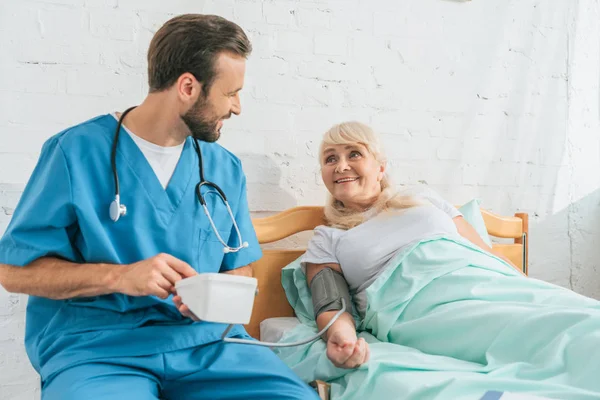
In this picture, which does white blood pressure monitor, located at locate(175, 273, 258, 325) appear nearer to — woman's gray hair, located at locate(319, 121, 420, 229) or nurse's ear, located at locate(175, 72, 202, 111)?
nurse's ear, located at locate(175, 72, 202, 111)

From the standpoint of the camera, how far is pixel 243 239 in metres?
1.39

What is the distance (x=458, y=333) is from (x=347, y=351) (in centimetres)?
27

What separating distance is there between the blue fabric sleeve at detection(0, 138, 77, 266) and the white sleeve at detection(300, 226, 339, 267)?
680 mm

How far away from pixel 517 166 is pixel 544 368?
1264 mm

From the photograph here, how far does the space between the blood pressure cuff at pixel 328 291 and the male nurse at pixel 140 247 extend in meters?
0.29

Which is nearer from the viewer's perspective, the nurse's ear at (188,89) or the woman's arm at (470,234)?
the nurse's ear at (188,89)

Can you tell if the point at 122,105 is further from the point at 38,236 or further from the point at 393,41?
the point at 393,41

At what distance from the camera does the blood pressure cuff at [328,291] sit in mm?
1499

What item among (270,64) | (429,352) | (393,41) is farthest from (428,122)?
(429,352)

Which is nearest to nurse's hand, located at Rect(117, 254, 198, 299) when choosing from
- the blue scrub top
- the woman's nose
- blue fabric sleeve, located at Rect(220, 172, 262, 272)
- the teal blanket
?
the blue scrub top

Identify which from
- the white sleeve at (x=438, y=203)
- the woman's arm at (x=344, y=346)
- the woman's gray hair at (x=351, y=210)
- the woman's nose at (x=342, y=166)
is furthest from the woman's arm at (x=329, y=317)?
the white sleeve at (x=438, y=203)

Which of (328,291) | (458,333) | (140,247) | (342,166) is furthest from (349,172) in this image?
(140,247)

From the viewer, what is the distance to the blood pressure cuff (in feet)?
4.92

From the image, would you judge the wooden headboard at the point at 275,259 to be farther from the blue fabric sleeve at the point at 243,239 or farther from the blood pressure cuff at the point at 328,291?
the blue fabric sleeve at the point at 243,239
